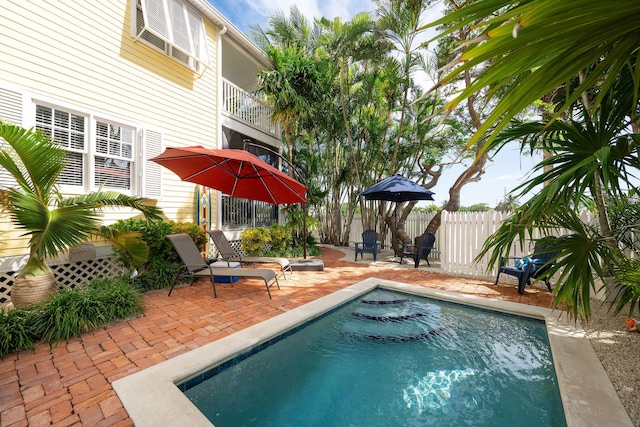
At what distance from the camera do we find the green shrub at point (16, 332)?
289 cm

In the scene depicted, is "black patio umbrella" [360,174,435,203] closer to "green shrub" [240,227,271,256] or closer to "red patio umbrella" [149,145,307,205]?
"red patio umbrella" [149,145,307,205]

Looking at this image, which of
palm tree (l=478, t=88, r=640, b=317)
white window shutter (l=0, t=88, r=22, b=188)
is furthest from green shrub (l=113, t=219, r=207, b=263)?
palm tree (l=478, t=88, r=640, b=317)

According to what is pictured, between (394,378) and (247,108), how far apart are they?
9.82 m

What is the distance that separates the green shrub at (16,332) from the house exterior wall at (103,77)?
2174 mm

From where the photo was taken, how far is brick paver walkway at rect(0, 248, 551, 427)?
2.11m

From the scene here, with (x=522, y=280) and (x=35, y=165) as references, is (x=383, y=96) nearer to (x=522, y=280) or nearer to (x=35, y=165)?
(x=522, y=280)

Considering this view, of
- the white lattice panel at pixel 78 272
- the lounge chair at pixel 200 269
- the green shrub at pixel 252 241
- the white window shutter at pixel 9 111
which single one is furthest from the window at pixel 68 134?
the green shrub at pixel 252 241

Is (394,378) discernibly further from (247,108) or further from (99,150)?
(247,108)

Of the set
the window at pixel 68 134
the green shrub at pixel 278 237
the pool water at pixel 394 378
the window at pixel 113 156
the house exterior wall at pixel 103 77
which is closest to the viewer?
the pool water at pixel 394 378

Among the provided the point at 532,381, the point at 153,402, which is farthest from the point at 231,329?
the point at 532,381

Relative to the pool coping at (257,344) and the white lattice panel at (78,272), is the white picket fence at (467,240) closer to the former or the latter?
the pool coping at (257,344)

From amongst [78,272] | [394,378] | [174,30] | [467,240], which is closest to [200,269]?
[78,272]

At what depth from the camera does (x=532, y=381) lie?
2.75 meters

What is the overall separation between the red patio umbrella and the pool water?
2958 mm
